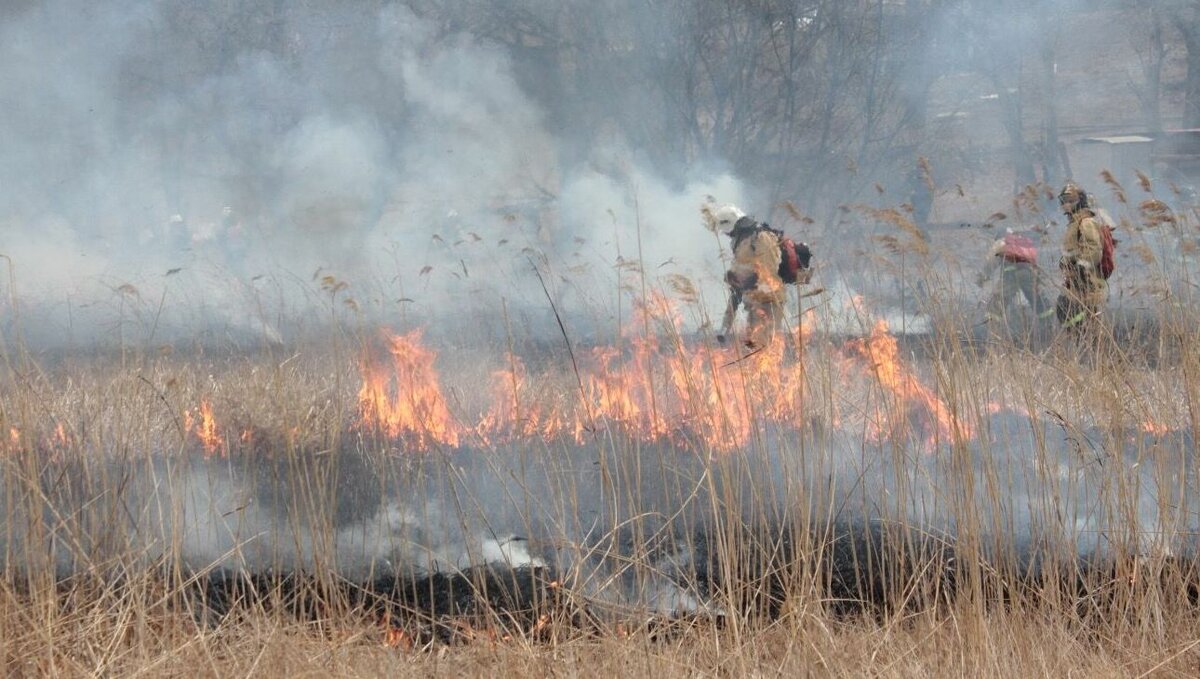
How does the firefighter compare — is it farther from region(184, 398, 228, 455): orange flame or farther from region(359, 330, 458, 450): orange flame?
region(184, 398, 228, 455): orange flame

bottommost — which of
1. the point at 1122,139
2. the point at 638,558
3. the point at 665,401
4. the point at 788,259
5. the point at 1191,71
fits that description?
the point at 638,558

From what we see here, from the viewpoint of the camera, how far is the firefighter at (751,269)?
5.96m

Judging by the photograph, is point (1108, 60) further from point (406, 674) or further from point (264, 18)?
point (406, 674)

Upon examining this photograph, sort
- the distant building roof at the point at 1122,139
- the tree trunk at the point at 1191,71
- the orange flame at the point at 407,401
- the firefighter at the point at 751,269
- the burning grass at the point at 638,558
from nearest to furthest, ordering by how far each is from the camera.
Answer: the burning grass at the point at 638,558 → the orange flame at the point at 407,401 → the firefighter at the point at 751,269 → the tree trunk at the point at 1191,71 → the distant building roof at the point at 1122,139

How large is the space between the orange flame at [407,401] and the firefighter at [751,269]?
5.21 feet

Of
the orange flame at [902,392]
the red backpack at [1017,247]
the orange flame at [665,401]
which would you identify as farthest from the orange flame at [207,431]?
the red backpack at [1017,247]

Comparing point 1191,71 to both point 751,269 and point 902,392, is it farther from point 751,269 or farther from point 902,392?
point 902,392

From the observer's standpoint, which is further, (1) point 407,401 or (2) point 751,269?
(2) point 751,269

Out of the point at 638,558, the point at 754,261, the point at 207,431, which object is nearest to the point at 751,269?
the point at 754,261

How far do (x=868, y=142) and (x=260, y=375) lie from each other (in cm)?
754

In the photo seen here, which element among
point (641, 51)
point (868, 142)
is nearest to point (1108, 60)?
point (868, 142)

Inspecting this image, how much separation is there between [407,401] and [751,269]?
229 centimetres

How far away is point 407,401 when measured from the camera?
17.1 ft

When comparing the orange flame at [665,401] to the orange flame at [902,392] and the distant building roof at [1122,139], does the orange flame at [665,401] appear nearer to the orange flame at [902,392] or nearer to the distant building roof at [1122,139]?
the orange flame at [902,392]
